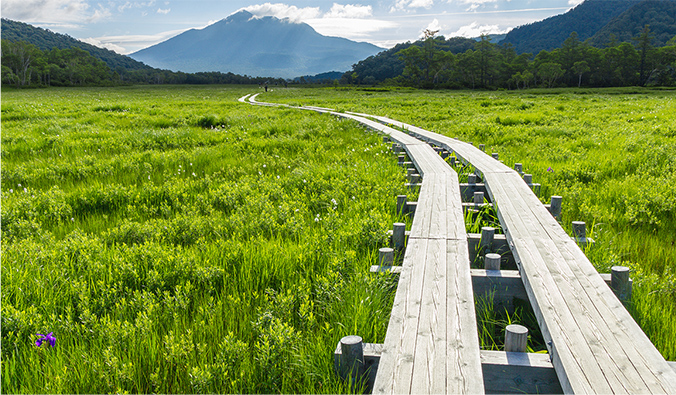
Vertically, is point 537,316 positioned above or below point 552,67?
below

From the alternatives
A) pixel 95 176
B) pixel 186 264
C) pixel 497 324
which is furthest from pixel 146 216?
pixel 497 324

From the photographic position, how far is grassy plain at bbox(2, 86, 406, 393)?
2.40 m

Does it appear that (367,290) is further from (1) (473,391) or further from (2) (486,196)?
(2) (486,196)

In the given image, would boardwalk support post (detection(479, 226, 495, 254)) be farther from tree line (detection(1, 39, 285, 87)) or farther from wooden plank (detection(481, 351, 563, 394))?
tree line (detection(1, 39, 285, 87))

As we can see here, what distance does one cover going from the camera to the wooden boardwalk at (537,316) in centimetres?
191

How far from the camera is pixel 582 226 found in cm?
387

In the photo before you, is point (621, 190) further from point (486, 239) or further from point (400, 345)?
point (400, 345)

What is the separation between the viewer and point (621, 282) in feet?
9.37

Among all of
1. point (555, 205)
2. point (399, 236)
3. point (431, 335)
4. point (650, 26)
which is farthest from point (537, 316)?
point (650, 26)

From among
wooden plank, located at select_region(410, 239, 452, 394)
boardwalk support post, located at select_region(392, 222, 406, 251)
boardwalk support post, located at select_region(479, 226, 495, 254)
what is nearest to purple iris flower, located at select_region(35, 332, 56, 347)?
wooden plank, located at select_region(410, 239, 452, 394)

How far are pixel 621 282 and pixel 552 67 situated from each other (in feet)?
363

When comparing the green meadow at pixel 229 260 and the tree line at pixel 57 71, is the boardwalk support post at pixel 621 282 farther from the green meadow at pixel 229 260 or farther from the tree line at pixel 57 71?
the tree line at pixel 57 71

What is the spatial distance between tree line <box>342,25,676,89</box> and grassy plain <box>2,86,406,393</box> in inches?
3963

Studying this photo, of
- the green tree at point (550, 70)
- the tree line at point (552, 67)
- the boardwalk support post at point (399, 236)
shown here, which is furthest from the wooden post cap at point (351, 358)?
the green tree at point (550, 70)
